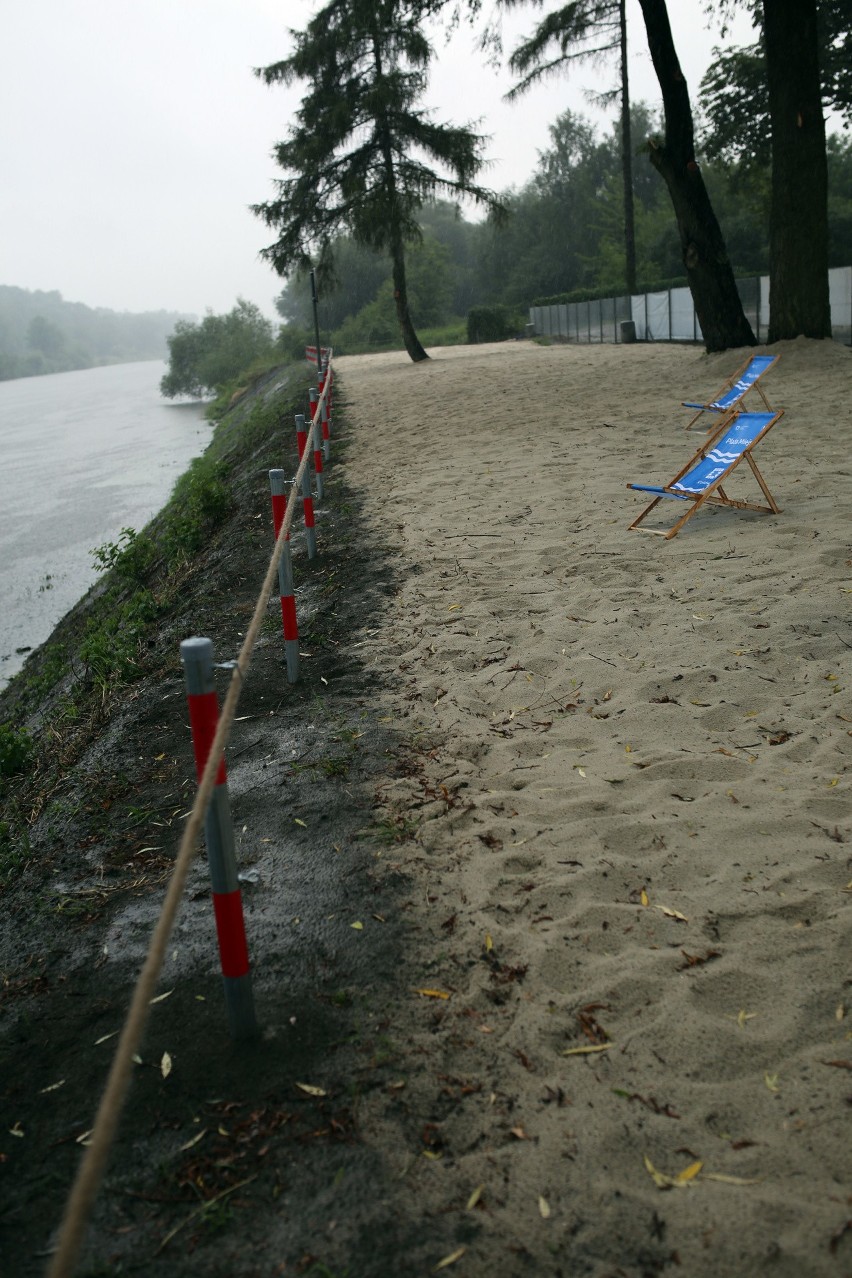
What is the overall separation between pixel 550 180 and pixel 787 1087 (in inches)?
3109

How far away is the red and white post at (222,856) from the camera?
9.02 feet

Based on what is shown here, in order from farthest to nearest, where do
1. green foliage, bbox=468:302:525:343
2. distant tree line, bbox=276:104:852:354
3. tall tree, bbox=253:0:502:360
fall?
distant tree line, bbox=276:104:852:354, green foliage, bbox=468:302:525:343, tall tree, bbox=253:0:502:360

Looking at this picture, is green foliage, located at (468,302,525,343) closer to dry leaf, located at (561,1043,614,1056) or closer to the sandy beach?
the sandy beach

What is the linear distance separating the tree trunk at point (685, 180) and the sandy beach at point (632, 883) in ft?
31.2

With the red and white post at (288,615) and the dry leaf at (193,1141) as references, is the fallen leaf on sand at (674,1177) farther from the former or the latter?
the red and white post at (288,615)

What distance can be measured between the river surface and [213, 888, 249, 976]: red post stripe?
8686 millimetres

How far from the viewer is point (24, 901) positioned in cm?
417

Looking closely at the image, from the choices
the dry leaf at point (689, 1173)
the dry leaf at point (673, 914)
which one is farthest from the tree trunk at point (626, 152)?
the dry leaf at point (689, 1173)

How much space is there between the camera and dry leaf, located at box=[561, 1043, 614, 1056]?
2793mm

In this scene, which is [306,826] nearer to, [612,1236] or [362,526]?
[612,1236]

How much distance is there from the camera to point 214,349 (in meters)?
68.2

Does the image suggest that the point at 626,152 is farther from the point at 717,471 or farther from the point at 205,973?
the point at 205,973

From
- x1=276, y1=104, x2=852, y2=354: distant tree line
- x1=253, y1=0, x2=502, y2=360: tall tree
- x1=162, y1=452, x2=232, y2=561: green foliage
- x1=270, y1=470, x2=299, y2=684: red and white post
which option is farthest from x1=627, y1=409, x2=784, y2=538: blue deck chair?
x1=276, y1=104, x2=852, y2=354: distant tree line

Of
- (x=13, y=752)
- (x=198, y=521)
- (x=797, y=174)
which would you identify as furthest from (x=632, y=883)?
(x=797, y=174)
